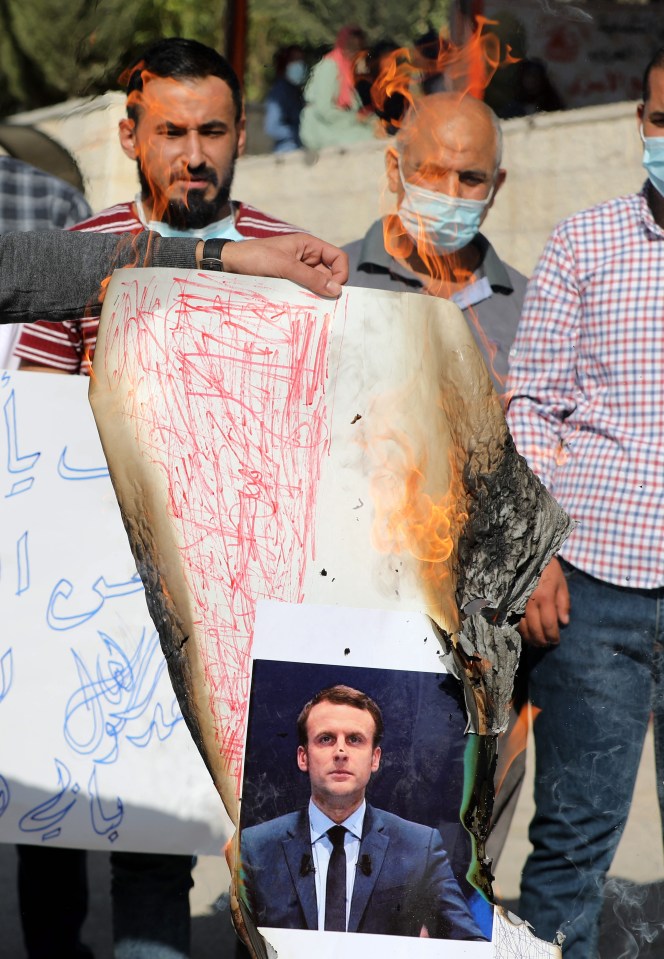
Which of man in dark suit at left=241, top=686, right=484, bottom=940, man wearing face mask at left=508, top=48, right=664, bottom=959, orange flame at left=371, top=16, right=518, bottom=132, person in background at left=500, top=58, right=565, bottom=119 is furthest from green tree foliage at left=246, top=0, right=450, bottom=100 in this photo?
man in dark suit at left=241, top=686, right=484, bottom=940

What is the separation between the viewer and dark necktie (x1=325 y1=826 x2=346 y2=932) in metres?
1.76

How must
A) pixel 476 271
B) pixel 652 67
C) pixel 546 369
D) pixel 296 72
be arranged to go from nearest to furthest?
pixel 546 369
pixel 652 67
pixel 476 271
pixel 296 72

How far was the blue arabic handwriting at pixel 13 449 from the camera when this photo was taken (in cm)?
239

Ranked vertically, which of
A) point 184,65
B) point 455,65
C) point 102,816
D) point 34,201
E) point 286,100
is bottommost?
point 102,816

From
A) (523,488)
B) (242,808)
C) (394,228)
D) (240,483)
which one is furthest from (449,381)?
(394,228)

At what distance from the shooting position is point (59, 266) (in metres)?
1.86

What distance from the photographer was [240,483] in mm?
1702

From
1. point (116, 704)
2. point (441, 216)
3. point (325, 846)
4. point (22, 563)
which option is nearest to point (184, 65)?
point (441, 216)

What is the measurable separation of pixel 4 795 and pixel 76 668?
0.28 m

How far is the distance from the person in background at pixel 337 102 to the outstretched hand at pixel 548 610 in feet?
6.48

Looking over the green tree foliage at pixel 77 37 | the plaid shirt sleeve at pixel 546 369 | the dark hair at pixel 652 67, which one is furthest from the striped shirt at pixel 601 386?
the green tree foliage at pixel 77 37

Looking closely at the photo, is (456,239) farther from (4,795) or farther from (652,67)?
(4,795)

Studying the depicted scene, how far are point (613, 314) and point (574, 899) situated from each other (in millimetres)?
1166

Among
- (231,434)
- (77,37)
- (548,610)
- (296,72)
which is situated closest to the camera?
(231,434)
